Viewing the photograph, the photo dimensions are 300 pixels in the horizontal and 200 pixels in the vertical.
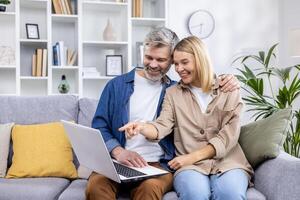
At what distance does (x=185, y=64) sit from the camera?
1.89 meters

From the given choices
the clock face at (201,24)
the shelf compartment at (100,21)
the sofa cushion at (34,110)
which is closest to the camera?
the sofa cushion at (34,110)

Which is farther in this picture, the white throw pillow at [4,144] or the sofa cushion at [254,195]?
the white throw pillow at [4,144]

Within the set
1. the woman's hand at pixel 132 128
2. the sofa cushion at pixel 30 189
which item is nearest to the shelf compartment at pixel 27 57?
the sofa cushion at pixel 30 189

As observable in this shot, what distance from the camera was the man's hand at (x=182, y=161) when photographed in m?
1.80

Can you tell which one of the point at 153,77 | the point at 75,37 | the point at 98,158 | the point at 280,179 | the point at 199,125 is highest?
the point at 75,37

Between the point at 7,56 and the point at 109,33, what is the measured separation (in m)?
1.01

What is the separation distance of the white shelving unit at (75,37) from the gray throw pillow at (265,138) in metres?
2.11

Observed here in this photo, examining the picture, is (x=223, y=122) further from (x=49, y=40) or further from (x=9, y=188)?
(x=49, y=40)

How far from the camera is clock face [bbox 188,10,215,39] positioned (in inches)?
171

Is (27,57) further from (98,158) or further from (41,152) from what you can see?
(98,158)

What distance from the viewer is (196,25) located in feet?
14.3

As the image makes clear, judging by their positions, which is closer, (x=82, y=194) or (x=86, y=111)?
(x=82, y=194)

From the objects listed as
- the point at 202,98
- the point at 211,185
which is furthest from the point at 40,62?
the point at 211,185

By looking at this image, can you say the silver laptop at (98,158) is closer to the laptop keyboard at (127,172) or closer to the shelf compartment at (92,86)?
the laptop keyboard at (127,172)
